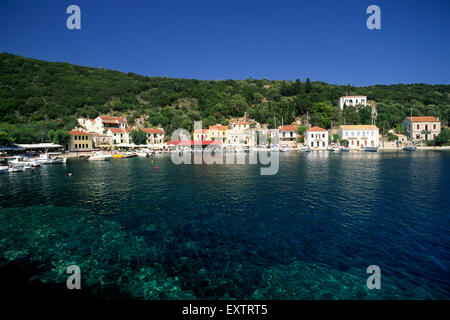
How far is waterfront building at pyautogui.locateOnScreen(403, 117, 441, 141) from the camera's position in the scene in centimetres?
6962

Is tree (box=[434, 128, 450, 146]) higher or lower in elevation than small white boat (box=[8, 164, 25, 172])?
higher

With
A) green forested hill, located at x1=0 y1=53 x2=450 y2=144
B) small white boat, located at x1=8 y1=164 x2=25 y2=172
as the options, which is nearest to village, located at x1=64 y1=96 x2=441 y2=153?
green forested hill, located at x1=0 y1=53 x2=450 y2=144

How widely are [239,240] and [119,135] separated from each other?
6522cm

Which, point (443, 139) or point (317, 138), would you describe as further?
point (317, 138)

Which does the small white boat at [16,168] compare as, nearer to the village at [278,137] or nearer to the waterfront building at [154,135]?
the village at [278,137]

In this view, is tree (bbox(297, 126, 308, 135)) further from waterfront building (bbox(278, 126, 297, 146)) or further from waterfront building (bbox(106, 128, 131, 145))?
Answer: waterfront building (bbox(106, 128, 131, 145))

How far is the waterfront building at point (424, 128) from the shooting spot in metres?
69.6

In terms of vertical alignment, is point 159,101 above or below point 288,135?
above

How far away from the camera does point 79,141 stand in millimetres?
57938

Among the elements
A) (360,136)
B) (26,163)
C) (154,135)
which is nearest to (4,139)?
(26,163)

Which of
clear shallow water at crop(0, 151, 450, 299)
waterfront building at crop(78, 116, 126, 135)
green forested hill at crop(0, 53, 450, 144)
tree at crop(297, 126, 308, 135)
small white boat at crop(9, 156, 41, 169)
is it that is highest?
green forested hill at crop(0, 53, 450, 144)

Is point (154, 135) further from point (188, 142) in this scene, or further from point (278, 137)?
point (278, 137)

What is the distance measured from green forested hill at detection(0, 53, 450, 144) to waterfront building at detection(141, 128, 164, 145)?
453 cm

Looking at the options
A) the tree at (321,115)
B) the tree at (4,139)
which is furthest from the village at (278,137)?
the tree at (4,139)
